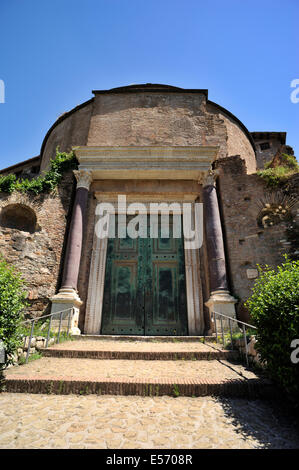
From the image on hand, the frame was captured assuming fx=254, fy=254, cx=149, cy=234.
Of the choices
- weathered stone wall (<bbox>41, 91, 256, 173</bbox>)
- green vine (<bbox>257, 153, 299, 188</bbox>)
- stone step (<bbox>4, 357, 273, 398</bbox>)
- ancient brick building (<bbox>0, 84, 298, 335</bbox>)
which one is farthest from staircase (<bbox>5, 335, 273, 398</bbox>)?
weathered stone wall (<bbox>41, 91, 256, 173</bbox>)

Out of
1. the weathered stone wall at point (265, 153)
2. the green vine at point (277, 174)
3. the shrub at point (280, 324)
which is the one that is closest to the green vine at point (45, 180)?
the green vine at point (277, 174)

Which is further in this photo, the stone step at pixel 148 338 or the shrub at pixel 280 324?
the stone step at pixel 148 338

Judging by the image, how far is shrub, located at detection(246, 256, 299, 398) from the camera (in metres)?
2.92

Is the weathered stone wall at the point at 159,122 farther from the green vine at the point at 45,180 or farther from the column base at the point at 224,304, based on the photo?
the column base at the point at 224,304

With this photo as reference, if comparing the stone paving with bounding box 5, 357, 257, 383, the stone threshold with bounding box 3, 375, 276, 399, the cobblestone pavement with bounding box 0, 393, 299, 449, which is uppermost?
the stone paving with bounding box 5, 357, 257, 383

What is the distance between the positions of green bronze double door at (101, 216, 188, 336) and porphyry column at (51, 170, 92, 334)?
3.33 ft

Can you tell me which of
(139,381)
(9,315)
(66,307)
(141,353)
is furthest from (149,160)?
(139,381)

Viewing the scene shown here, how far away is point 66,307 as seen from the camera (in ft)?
21.9

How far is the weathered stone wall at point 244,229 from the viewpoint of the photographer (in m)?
7.20

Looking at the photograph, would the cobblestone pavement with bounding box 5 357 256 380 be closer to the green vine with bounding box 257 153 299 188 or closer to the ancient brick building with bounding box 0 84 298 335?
the ancient brick building with bounding box 0 84 298 335

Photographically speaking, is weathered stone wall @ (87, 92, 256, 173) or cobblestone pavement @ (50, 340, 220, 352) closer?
cobblestone pavement @ (50, 340, 220, 352)

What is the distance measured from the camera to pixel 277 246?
723cm

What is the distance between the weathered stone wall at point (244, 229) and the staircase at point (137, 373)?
98.5 inches
